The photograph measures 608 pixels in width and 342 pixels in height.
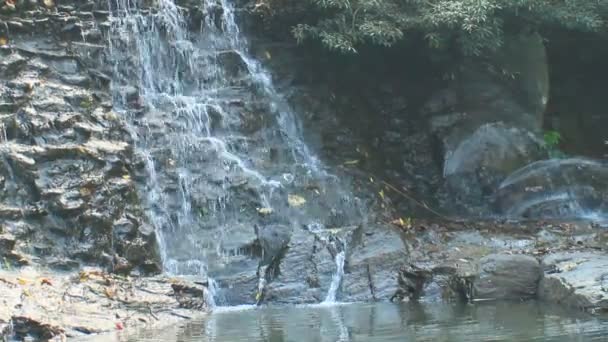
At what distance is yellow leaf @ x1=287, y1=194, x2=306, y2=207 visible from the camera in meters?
12.2

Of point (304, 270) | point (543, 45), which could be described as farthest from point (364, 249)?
point (543, 45)

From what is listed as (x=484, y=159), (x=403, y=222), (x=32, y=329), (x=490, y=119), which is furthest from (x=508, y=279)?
(x=490, y=119)

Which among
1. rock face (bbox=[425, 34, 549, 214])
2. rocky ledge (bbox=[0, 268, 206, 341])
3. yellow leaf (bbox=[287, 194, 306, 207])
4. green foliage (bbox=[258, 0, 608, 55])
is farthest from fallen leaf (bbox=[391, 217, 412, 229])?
rocky ledge (bbox=[0, 268, 206, 341])

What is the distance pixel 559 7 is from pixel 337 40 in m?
3.70

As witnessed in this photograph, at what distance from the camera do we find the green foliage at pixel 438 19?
43.7 ft

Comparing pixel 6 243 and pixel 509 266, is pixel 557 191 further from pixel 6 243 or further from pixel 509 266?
pixel 6 243

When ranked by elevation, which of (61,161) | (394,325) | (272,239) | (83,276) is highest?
(61,161)

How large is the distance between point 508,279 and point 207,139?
513 centimetres

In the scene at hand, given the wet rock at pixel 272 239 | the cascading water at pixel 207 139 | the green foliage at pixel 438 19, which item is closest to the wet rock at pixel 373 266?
the cascading water at pixel 207 139

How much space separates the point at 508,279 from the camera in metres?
9.73

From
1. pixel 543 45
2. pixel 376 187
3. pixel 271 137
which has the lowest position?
pixel 376 187

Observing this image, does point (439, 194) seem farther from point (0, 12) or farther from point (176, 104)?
point (0, 12)

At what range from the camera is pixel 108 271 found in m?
10.2

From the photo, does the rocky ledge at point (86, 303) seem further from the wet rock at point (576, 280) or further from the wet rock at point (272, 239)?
the wet rock at point (576, 280)
